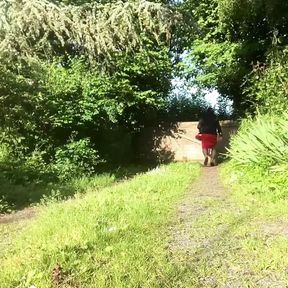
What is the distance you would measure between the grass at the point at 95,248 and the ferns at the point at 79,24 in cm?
427

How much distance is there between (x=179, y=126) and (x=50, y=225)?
1484 cm

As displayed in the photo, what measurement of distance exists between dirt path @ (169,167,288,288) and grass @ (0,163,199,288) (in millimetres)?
177

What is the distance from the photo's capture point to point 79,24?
10.6m

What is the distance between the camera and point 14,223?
26.6ft

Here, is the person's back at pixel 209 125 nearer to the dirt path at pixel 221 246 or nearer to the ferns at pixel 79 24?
the ferns at pixel 79 24

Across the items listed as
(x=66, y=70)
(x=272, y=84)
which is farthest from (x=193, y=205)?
(x=66, y=70)

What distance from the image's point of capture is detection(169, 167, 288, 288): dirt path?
436 cm

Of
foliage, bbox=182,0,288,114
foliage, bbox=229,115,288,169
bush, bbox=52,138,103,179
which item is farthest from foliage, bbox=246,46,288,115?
bush, bbox=52,138,103,179

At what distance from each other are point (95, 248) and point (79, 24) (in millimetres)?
6540

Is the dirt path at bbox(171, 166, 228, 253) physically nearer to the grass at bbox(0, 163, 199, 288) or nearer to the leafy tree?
the grass at bbox(0, 163, 199, 288)

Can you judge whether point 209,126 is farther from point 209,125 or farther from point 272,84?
point 272,84

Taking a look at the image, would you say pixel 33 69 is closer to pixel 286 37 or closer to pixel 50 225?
pixel 50 225

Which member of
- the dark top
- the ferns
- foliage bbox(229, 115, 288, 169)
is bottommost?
the dark top

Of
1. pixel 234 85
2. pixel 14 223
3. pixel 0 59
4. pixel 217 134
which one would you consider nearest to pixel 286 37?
pixel 234 85
